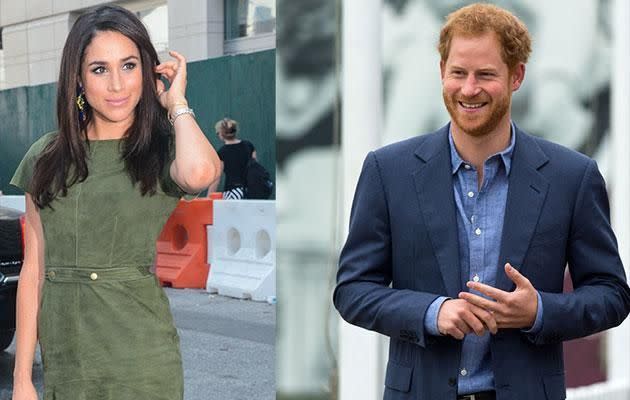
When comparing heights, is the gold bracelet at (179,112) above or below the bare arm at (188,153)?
above

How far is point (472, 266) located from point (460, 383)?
0.23 metres

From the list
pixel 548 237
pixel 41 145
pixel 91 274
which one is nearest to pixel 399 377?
pixel 548 237

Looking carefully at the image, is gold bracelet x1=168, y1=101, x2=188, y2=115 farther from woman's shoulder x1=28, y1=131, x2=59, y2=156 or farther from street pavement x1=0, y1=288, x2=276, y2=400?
street pavement x1=0, y1=288, x2=276, y2=400

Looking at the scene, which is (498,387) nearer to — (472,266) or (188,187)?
(472,266)

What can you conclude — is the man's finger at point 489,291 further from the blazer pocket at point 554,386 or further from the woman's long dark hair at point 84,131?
the woman's long dark hair at point 84,131

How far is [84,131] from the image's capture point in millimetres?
2482

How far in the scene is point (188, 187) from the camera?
2.42 m

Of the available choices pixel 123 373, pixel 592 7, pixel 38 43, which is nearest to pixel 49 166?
pixel 123 373

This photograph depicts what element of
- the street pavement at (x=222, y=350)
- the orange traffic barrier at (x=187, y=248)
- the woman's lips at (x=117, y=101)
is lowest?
the street pavement at (x=222, y=350)

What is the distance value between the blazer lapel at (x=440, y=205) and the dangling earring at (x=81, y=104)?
848 millimetres

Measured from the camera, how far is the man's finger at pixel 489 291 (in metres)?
1.86

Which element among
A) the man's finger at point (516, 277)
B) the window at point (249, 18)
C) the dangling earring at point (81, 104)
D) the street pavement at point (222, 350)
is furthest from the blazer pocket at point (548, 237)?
the window at point (249, 18)

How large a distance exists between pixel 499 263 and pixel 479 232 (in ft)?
0.24

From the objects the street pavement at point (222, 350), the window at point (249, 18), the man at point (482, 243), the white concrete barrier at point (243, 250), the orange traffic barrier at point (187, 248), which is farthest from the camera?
the window at point (249, 18)
